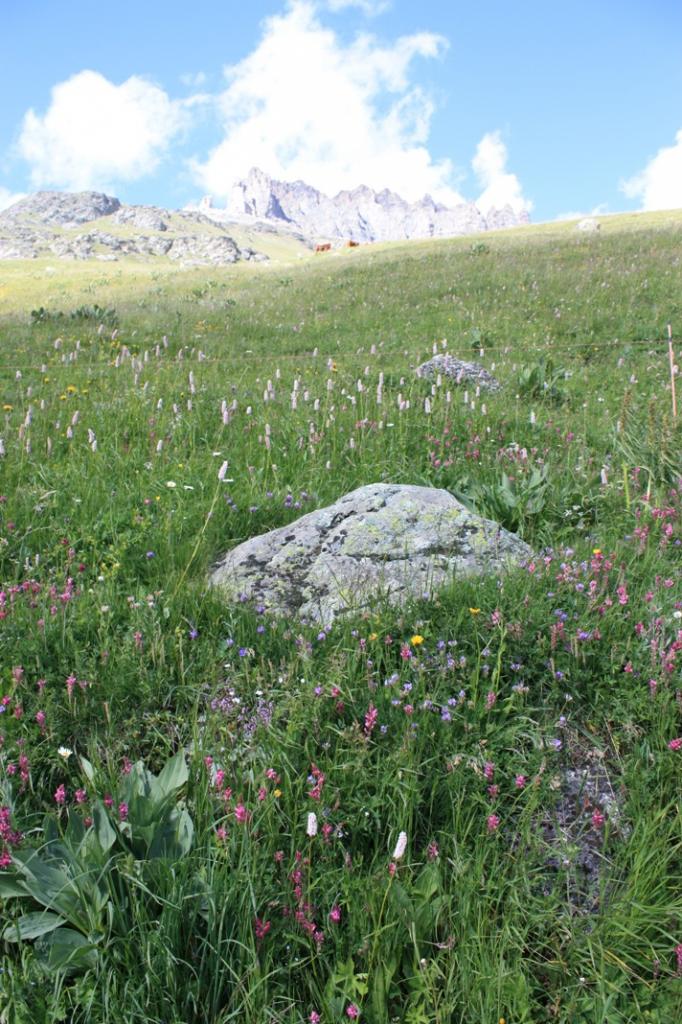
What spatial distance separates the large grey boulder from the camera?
378 cm

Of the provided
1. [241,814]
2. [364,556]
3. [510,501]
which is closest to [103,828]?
[241,814]

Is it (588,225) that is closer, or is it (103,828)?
(103,828)

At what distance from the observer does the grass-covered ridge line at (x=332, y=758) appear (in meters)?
2.07

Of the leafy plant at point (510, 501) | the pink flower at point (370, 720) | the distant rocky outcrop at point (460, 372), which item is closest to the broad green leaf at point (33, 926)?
the pink flower at point (370, 720)

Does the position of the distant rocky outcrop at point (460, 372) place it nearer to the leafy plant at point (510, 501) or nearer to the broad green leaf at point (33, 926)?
the leafy plant at point (510, 501)

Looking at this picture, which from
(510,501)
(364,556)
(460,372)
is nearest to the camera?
(364,556)

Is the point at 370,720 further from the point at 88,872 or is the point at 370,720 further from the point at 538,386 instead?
the point at 538,386

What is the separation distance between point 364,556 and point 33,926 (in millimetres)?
2526

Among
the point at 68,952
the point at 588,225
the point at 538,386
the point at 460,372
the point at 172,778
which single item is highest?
the point at 588,225

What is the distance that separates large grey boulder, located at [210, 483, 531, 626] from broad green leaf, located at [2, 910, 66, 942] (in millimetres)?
1813

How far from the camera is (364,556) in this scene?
411cm

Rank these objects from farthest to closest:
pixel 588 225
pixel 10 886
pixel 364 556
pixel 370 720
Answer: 1. pixel 588 225
2. pixel 364 556
3. pixel 370 720
4. pixel 10 886

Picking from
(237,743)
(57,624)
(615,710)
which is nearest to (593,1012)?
(615,710)

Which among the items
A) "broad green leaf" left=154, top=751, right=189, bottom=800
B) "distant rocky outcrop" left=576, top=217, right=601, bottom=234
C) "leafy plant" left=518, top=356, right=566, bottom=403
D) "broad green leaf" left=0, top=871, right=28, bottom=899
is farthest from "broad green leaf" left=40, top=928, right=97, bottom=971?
"distant rocky outcrop" left=576, top=217, right=601, bottom=234
